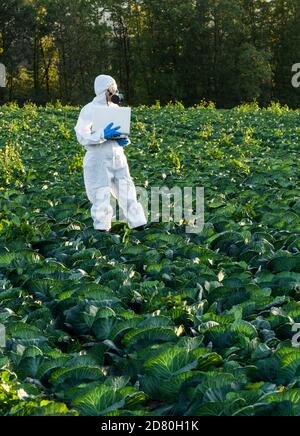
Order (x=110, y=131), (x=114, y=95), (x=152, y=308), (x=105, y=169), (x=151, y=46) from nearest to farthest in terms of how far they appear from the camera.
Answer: (x=152, y=308) < (x=110, y=131) < (x=114, y=95) < (x=105, y=169) < (x=151, y=46)

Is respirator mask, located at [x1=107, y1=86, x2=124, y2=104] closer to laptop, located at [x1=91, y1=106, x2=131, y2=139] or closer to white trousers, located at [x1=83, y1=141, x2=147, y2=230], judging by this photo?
laptop, located at [x1=91, y1=106, x2=131, y2=139]

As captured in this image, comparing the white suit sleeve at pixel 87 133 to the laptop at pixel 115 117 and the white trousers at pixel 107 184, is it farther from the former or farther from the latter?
the white trousers at pixel 107 184

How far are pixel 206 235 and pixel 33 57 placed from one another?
55.2 metres

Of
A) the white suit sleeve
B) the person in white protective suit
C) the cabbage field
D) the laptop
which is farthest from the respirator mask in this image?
the cabbage field

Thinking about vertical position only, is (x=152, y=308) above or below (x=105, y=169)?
below

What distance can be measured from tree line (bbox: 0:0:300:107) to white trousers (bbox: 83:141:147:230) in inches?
1957

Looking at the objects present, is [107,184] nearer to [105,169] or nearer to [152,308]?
[105,169]

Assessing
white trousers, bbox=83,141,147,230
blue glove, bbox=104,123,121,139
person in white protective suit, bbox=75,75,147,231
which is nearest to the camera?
blue glove, bbox=104,123,121,139

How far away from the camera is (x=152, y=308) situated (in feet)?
17.0

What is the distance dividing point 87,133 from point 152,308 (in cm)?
302

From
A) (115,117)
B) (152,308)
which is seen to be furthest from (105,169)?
(152,308)

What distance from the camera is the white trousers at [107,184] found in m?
7.84

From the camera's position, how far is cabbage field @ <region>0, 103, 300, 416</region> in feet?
12.3
